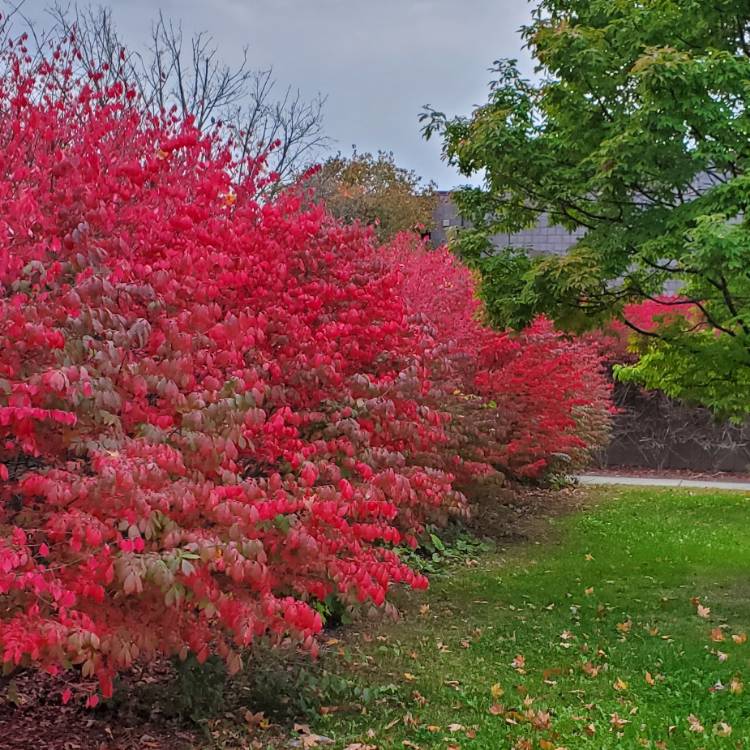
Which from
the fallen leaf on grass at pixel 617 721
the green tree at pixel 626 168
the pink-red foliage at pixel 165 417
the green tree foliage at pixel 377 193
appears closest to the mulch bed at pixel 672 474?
the green tree foliage at pixel 377 193

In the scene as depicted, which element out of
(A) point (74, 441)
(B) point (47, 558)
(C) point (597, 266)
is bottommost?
(B) point (47, 558)

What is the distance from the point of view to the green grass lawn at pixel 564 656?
4602 millimetres

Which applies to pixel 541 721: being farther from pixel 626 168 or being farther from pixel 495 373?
pixel 495 373

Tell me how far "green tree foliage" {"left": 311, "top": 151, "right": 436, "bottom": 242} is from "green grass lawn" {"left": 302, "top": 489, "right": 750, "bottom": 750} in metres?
13.3

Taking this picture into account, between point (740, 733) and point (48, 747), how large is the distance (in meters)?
3.51

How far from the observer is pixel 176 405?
3.21 meters

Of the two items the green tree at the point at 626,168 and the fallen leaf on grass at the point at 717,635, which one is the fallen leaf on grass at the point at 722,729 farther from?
the green tree at the point at 626,168

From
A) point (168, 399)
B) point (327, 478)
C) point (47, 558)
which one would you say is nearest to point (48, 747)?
point (47, 558)

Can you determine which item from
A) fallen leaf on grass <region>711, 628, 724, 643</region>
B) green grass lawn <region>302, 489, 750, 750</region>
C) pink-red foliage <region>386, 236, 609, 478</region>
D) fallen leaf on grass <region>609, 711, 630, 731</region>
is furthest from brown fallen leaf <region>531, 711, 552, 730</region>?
pink-red foliage <region>386, 236, 609, 478</region>

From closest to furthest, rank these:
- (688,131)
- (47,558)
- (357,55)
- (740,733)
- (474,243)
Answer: (47,558) → (740,733) → (688,131) → (474,243) → (357,55)

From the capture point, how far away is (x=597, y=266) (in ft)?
20.9

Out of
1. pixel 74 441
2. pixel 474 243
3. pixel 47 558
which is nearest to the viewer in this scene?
pixel 74 441

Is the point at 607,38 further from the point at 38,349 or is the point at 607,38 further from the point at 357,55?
the point at 357,55

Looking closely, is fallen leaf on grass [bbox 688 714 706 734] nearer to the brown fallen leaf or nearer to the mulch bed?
the brown fallen leaf
